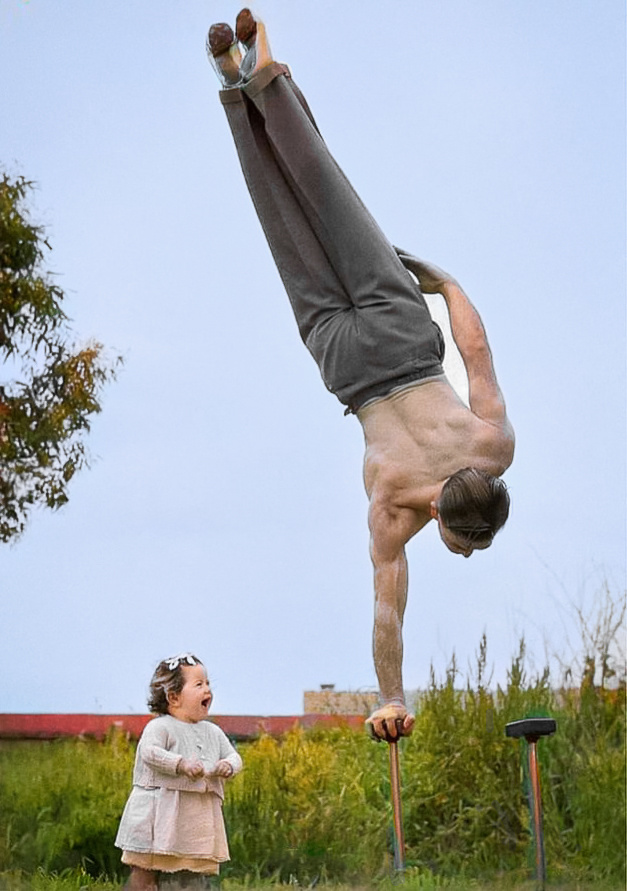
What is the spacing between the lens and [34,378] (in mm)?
3242

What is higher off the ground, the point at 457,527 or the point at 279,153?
the point at 279,153

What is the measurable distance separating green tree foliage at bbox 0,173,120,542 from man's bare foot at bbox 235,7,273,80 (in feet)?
2.25

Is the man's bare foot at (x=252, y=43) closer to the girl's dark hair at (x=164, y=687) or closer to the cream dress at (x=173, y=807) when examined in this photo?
the girl's dark hair at (x=164, y=687)

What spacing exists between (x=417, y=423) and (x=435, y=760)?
85cm

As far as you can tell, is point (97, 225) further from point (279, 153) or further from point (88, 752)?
point (88, 752)

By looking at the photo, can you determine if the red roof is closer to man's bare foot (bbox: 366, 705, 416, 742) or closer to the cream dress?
man's bare foot (bbox: 366, 705, 416, 742)

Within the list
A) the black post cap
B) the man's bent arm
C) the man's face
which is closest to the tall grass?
the black post cap

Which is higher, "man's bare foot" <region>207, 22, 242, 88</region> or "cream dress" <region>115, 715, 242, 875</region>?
"man's bare foot" <region>207, 22, 242, 88</region>

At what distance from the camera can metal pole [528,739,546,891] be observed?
2797 mm

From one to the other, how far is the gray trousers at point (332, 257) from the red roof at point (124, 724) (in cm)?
80

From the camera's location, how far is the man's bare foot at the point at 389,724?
276 centimetres

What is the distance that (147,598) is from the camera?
126 inches

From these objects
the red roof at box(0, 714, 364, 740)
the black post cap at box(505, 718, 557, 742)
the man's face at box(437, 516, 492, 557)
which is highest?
the man's face at box(437, 516, 492, 557)

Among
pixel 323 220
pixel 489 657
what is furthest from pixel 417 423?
pixel 489 657
